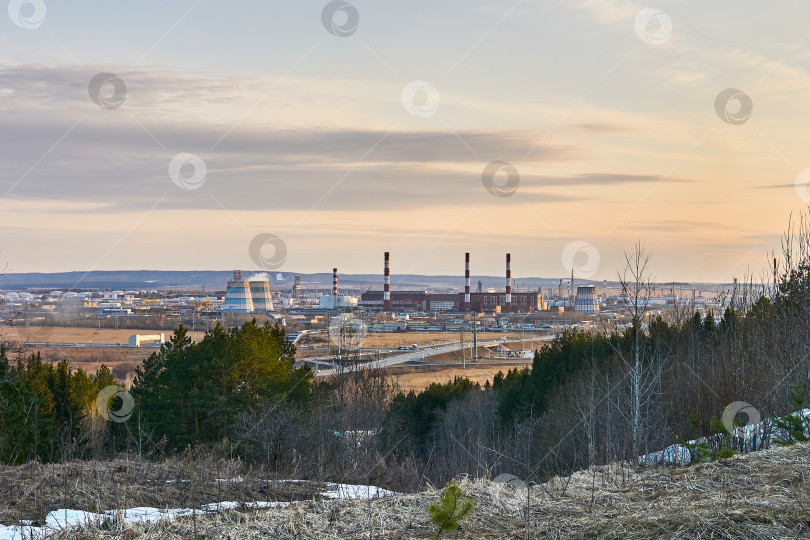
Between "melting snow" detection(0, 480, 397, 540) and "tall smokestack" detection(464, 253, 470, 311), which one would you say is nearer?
"melting snow" detection(0, 480, 397, 540)

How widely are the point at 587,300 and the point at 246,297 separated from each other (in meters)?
63.6

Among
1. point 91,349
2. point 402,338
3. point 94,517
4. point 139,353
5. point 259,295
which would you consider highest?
point 259,295

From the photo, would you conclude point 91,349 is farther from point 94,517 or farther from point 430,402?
point 94,517

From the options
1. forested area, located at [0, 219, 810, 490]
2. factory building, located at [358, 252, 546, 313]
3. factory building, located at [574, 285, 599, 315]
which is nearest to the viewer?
forested area, located at [0, 219, 810, 490]

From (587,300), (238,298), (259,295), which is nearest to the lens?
(238,298)

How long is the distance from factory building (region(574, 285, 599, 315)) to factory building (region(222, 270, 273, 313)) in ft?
196

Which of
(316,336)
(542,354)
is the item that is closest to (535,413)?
(542,354)

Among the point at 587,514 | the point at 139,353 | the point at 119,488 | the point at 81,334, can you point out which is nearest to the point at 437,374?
the point at 139,353

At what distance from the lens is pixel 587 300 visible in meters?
150

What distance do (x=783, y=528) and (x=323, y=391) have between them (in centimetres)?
3244

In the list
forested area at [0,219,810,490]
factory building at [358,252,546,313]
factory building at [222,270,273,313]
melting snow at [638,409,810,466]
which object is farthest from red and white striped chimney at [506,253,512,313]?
melting snow at [638,409,810,466]

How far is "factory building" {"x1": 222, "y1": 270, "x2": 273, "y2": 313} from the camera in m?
142

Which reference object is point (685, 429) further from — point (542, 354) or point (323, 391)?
point (542, 354)

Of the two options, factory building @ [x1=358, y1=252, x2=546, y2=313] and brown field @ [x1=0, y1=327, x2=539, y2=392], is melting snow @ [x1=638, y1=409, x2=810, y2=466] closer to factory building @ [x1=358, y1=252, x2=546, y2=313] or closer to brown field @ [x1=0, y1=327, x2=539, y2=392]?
brown field @ [x1=0, y1=327, x2=539, y2=392]
